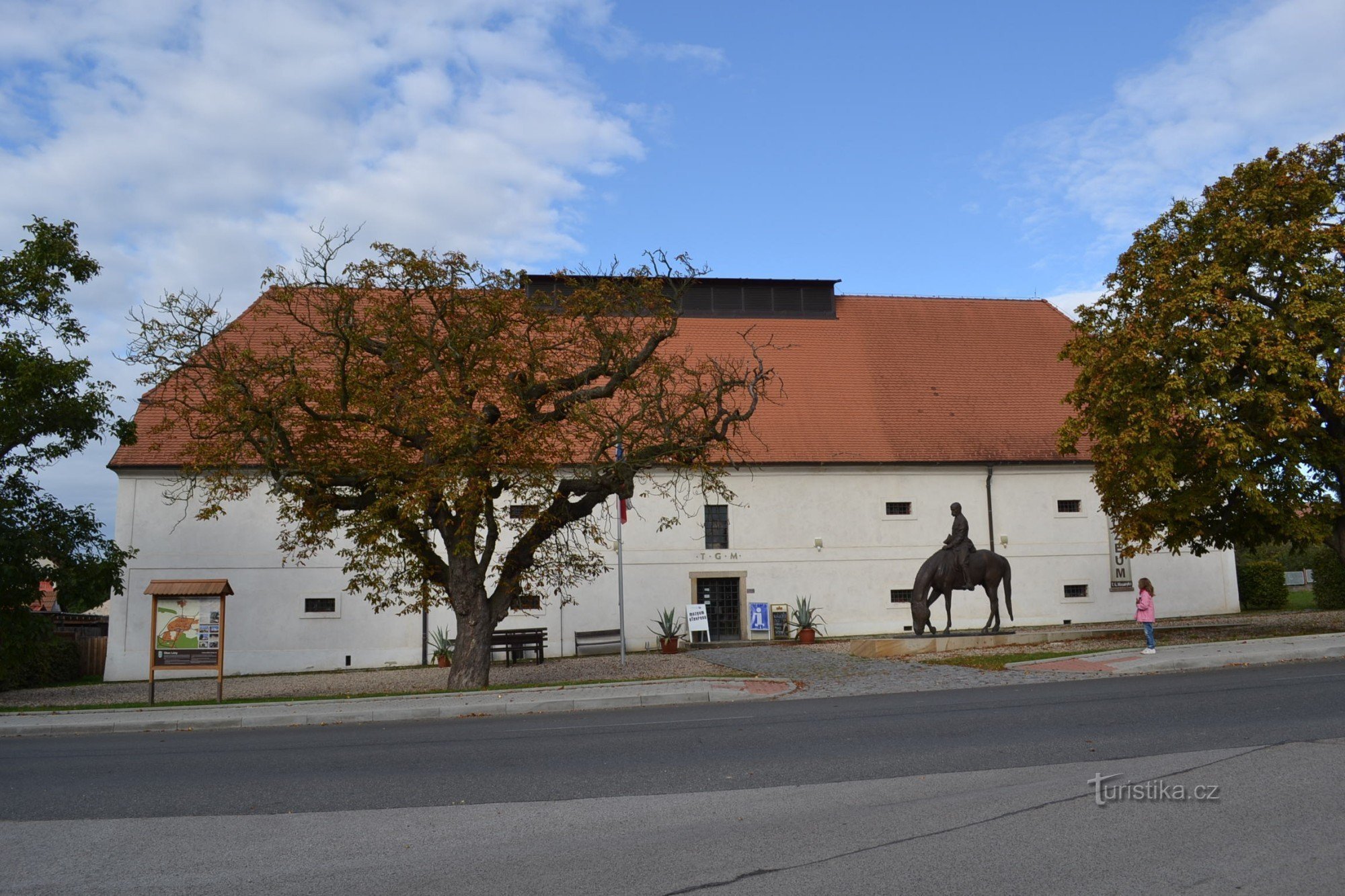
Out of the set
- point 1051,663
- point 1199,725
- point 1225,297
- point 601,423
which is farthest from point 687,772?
point 1225,297

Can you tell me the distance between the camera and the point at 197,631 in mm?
19203

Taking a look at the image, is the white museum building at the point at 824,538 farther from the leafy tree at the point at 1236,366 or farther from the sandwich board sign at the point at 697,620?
the leafy tree at the point at 1236,366

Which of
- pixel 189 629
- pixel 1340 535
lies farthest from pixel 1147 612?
pixel 189 629

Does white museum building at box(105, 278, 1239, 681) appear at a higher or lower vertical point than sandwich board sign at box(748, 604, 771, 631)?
higher

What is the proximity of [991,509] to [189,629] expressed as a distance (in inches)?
949

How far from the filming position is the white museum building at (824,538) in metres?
30.2

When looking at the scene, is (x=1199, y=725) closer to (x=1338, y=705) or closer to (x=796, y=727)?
(x=1338, y=705)

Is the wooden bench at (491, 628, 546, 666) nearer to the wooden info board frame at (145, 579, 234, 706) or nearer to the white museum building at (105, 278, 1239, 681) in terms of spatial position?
the white museum building at (105, 278, 1239, 681)

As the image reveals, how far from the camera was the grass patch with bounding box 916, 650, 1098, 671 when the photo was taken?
19.4 meters

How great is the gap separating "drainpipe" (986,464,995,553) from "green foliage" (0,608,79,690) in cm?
2642

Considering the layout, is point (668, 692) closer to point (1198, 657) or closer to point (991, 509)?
point (1198, 657)

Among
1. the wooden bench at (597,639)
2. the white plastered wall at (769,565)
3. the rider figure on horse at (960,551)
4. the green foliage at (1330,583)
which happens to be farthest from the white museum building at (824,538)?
the rider figure on horse at (960,551)

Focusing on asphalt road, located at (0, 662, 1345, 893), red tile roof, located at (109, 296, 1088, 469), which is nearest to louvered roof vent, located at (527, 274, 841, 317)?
red tile roof, located at (109, 296, 1088, 469)

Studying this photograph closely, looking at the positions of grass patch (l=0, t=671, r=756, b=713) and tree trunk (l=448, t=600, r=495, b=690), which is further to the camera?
tree trunk (l=448, t=600, r=495, b=690)
